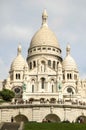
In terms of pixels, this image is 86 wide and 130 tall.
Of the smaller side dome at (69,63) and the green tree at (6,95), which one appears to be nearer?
the green tree at (6,95)

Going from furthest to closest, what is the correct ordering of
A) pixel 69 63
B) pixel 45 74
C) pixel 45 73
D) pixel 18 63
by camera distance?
pixel 18 63
pixel 69 63
pixel 45 73
pixel 45 74

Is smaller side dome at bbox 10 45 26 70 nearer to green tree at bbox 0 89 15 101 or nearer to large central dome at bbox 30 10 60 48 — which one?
large central dome at bbox 30 10 60 48

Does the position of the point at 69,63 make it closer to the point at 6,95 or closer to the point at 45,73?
the point at 45,73

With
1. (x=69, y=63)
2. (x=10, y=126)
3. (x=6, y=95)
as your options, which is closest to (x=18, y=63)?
(x=69, y=63)

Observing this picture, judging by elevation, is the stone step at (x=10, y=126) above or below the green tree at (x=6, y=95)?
below

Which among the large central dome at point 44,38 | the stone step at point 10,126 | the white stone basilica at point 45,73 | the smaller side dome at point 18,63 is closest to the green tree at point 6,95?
the white stone basilica at point 45,73

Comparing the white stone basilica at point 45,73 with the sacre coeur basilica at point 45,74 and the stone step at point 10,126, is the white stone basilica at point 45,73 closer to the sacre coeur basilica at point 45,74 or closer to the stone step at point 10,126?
the sacre coeur basilica at point 45,74

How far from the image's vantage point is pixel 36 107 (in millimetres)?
63469

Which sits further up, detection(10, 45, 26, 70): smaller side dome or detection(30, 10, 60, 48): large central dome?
detection(30, 10, 60, 48): large central dome

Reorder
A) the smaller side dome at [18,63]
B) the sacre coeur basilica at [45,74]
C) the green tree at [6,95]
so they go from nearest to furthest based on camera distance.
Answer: the green tree at [6,95] < the sacre coeur basilica at [45,74] < the smaller side dome at [18,63]

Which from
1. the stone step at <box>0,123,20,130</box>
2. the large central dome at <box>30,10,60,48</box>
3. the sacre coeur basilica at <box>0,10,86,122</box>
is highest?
the large central dome at <box>30,10,60,48</box>

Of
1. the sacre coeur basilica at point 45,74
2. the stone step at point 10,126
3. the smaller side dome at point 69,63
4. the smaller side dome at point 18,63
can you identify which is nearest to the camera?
the stone step at point 10,126

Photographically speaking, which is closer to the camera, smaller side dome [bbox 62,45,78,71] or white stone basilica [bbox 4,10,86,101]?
white stone basilica [bbox 4,10,86,101]

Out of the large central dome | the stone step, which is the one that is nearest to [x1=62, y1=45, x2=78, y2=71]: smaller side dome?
the large central dome
